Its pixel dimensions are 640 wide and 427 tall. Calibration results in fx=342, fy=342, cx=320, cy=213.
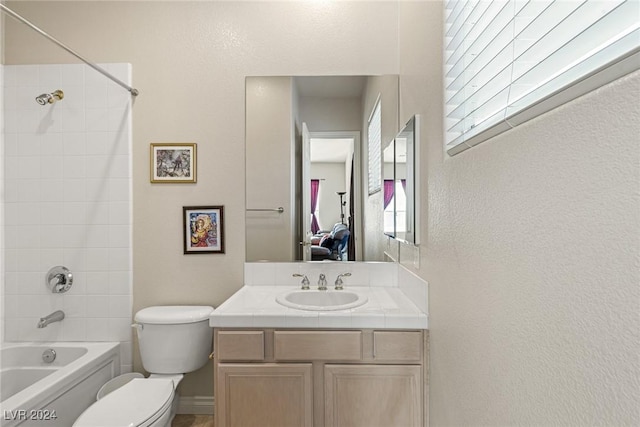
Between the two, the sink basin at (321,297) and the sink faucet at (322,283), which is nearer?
the sink basin at (321,297)

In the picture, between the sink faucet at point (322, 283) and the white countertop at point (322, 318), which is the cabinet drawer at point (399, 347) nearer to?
the white countertop at point (322, 318)

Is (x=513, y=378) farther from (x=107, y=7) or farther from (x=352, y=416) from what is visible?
(x=107, y=7)

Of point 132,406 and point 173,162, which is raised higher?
point 173,162

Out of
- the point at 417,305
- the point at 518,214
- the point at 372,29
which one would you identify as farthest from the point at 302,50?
the point at 518,214

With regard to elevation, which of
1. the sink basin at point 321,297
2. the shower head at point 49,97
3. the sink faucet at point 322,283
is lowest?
the sink basin at point 321,297

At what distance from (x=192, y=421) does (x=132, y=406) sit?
2.34 feet

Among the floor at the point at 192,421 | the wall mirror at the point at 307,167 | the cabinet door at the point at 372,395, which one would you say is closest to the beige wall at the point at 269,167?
the wall mirror at the point at 307,167

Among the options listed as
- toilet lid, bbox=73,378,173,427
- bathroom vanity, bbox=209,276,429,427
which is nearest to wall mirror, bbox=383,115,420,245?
bathroom vanity, bbox=209,276,429,427

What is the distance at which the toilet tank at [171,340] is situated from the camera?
194 cm

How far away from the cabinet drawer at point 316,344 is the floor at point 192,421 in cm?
94

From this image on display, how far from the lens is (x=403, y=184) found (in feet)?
5.80

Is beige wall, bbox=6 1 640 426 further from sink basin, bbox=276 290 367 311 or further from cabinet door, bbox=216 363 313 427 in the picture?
cabinet door, bbox=216 363 313 427

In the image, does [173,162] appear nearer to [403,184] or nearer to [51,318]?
[51,318]

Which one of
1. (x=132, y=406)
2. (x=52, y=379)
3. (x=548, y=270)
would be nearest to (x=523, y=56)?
(x=548, y=270)
